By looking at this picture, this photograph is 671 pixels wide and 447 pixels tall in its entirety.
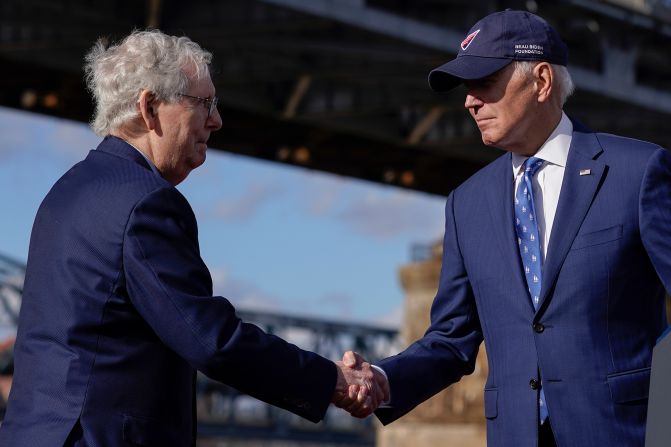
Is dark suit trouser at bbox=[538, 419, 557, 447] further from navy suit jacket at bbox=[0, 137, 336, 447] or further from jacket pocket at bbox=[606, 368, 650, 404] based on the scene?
navy suit jacket at bbox=[0, 137, 336, 447]

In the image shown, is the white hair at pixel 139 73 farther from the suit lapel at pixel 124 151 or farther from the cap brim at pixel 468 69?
the cap brim at pixel 468 69

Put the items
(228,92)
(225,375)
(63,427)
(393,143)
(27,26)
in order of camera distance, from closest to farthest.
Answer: (63,427)
(225,375)
(27,26)
(228,92)
(393,143)

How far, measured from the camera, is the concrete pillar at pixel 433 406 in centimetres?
2562

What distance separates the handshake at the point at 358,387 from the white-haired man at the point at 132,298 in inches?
14.5

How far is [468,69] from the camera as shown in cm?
520

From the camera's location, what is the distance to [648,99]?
2773 centimetres

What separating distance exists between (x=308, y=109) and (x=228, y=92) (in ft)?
6.41

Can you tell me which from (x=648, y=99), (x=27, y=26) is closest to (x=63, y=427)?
(x=27, y=26)

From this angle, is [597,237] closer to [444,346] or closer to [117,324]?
[444,346]

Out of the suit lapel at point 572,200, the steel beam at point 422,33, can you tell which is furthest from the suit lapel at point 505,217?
the steel beam at point 422,33

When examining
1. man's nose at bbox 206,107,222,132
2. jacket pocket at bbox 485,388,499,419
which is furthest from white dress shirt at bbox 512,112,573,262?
man's nose at bbox 206,107,222,132

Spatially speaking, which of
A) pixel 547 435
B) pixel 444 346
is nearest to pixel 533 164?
pixel 444 346

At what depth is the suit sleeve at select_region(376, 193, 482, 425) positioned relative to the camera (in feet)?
17.9

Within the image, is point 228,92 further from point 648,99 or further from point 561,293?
point 561,293
